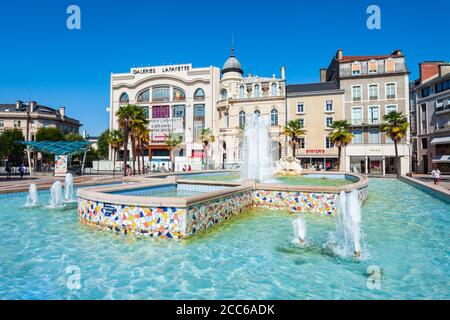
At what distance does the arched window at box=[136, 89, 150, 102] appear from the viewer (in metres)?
60.2

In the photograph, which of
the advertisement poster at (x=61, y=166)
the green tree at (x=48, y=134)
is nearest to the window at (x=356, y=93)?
the advertisement poster at (x=61, y=166)

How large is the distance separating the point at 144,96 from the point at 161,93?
4.22 meters

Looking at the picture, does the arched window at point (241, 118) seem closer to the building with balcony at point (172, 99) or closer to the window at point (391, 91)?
the building with balcony at point (172, 99)

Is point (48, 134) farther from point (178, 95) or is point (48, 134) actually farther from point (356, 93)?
point (356, 93)

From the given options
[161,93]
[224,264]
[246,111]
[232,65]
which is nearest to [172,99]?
[161,93]

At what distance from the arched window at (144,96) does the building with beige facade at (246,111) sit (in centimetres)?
1814

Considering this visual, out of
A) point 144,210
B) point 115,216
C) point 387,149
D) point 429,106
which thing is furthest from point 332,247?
point 429,106

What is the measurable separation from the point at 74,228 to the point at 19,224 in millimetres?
2176

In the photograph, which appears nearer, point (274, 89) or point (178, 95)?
point (274, 89)

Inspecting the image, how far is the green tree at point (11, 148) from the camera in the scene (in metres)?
53.5

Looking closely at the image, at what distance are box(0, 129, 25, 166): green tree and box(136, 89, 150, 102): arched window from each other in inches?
982

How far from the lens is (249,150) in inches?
838

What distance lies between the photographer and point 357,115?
140 ft

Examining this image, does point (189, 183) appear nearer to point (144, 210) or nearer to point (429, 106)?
point (144, 210)
